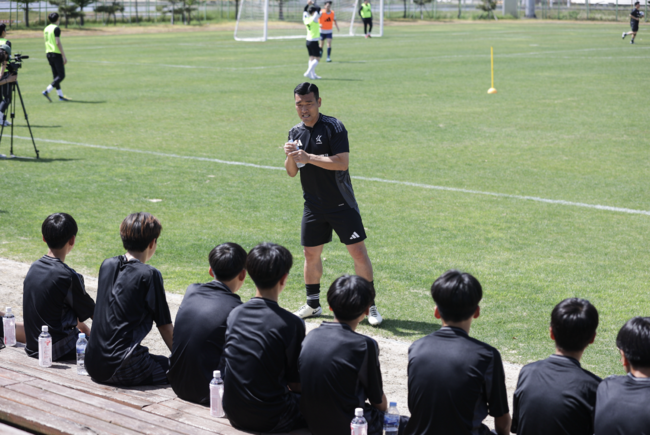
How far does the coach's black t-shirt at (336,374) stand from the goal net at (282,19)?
43609 mm

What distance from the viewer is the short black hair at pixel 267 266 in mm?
4531

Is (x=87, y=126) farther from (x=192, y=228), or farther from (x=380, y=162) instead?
(x=192, y=228)

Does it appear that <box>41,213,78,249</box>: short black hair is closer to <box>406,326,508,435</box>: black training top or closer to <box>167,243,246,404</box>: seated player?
<box>167,243,246,404</box>: seated player

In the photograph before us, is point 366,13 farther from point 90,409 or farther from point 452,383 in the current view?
point 452,383

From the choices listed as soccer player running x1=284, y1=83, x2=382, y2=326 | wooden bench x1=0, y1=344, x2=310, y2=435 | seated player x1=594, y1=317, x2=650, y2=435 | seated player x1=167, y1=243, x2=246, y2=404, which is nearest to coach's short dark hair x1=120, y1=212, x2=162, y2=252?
seated player x1=167, y1=243, x2=246, y2=404

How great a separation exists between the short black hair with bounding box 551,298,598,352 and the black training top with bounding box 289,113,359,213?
318 cm

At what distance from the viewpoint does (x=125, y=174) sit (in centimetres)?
1316

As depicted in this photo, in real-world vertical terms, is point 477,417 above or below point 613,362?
above

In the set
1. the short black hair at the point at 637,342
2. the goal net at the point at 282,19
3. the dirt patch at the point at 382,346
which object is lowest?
the dirt patch at the point at 382,346

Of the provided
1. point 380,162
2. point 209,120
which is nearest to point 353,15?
point 209,120

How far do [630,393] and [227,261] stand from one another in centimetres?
249

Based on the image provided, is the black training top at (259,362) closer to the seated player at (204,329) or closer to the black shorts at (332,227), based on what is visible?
the seated player at (204,329)

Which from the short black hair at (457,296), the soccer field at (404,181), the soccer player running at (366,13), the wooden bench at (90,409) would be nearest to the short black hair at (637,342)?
the short black hair at (457,296)

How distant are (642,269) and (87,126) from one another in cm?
1377
